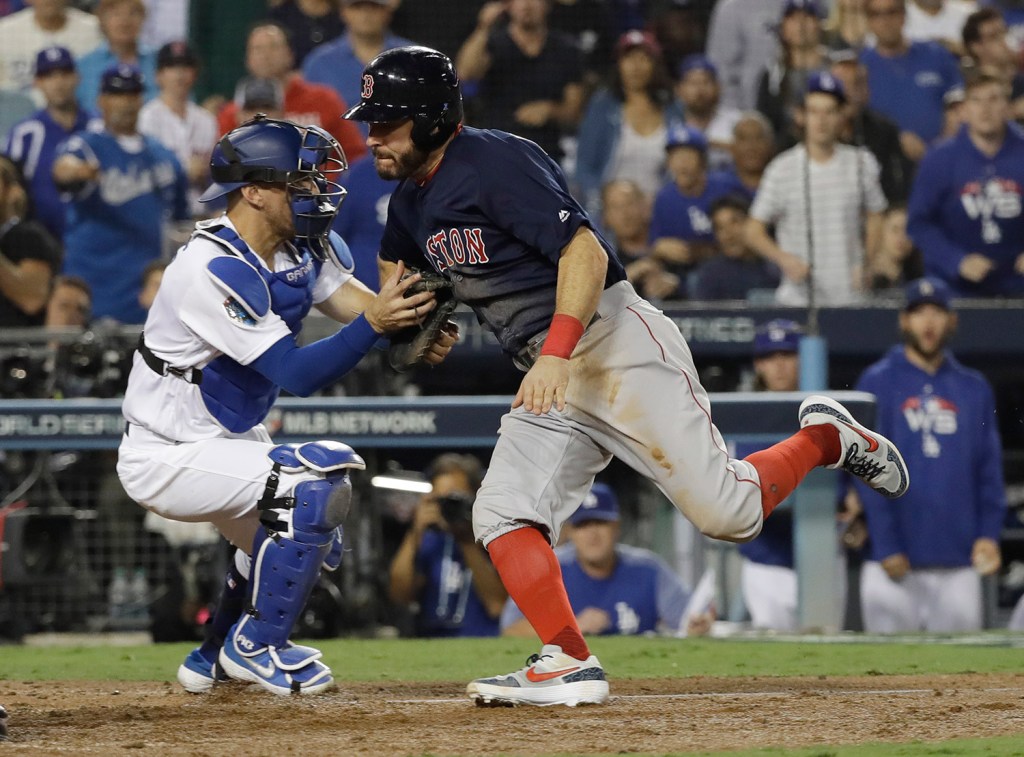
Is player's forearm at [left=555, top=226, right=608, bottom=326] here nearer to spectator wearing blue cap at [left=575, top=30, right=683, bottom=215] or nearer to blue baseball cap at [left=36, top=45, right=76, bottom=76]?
spectator wearing blue cap at [left=575, top=30, right=683, bottom=215]

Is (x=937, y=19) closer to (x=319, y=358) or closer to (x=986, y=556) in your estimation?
(x=986, y=556)

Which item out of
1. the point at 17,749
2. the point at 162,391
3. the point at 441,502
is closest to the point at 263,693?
the point at 162,391

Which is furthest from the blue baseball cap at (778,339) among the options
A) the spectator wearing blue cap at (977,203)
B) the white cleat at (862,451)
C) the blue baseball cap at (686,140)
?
the white cleat at (862,451)

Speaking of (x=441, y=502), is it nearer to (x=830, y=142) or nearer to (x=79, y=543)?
(x=79, y=543)

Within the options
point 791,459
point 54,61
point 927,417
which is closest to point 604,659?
point 791,459

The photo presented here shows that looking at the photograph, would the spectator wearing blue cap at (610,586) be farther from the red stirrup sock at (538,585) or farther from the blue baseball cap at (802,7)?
the blue baseball cap at (802,7)

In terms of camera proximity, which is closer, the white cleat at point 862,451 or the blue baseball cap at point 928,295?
the white cleat at point 862,451
